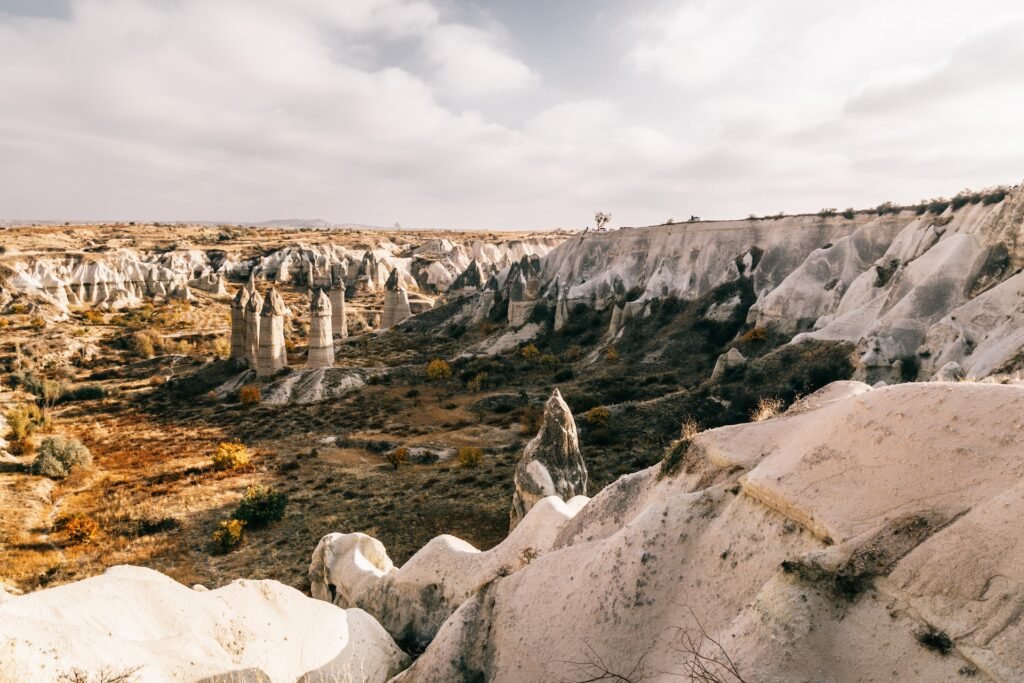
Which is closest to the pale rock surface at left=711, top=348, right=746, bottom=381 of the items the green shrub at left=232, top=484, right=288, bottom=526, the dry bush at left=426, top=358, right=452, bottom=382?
the dry bush at left=426, top=358, right=452, bottom=382

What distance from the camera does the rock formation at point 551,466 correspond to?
46.7ft

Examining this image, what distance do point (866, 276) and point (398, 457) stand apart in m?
26.6

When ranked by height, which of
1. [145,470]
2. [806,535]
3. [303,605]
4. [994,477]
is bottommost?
[145,470]

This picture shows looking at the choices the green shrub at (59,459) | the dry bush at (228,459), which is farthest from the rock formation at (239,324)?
the dry bush at (228,459)

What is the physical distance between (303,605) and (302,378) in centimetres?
2972

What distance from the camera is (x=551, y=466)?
1481cm

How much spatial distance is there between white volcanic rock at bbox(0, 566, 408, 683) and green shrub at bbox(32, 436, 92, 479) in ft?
64.5

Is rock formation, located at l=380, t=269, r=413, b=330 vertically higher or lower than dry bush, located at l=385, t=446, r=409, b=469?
higher

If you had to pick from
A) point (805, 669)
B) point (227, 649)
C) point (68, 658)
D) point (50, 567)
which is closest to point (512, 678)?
point (805, 669)

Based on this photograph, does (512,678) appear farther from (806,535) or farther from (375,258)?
(375,258)

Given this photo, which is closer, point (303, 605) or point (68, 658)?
point (68, 658)

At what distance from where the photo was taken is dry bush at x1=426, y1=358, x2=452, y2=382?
39.3m

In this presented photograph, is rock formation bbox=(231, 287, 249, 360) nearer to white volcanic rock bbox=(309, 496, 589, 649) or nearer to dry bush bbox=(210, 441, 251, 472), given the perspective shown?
dry bush bbox=(210, 441, 251, 472)

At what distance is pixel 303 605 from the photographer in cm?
879
